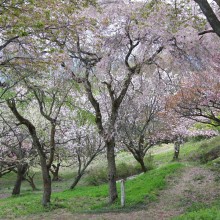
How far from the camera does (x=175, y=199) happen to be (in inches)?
432

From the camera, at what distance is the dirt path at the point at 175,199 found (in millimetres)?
9445

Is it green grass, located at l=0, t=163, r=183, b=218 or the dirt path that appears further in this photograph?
green grass, located at l=0, t=163, r=183, b=218

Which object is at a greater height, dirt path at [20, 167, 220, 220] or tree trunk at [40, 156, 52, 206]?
tree trunk at [40, 156, 52, 206]

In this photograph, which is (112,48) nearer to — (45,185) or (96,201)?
(45,185)

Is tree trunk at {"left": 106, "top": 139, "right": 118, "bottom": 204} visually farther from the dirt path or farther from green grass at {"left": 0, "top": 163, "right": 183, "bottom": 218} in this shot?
the dirt path

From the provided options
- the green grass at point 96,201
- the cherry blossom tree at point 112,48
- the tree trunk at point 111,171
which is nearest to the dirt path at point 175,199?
the green grass at point 96,201

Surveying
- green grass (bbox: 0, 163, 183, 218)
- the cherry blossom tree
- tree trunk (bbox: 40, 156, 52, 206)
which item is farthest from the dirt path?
the cherry blossom tree

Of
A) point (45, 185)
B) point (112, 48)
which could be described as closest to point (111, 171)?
point (45, 185)

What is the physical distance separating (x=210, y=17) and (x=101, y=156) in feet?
61.8

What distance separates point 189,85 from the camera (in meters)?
14.4

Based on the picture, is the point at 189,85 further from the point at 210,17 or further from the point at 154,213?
the point at 210,17

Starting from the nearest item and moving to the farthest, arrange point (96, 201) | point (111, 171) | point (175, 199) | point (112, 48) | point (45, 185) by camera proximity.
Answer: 1. point (112, 48)
2. point (175, 199)
3. point (111, 171)
4. point (45, 185)
5. point (96, 201)

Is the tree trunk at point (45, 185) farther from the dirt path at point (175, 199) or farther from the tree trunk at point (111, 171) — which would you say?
the tree trunk at point (111, 171)

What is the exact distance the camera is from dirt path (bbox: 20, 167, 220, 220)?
9.44m
